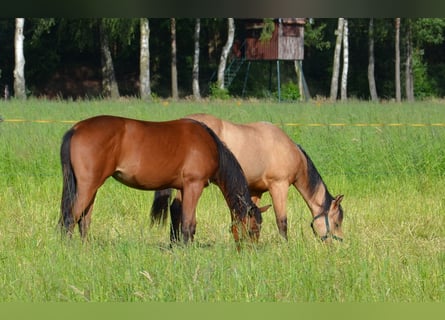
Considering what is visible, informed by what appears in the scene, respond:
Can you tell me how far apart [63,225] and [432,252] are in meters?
3.02

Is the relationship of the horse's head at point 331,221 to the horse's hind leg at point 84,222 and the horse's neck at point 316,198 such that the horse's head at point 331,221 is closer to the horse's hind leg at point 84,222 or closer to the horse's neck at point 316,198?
the horse's neck at point 316,198

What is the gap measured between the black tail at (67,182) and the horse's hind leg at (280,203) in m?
2.09

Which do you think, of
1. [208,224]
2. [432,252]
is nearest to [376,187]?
[208,224]

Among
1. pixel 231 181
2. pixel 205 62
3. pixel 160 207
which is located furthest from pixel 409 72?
pixel 231 181

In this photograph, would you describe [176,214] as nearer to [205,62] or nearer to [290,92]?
[290,92]

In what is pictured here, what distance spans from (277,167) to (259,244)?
149cm

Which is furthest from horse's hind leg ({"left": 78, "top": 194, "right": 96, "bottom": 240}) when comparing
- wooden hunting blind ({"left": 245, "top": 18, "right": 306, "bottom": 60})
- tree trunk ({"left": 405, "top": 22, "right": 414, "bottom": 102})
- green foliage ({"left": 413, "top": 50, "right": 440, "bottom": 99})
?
green foliage ({"left": 413, "top": 50, "right": 440, "bottom": 99})

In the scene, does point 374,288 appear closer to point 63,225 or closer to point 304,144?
point 63,225

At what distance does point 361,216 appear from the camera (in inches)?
338

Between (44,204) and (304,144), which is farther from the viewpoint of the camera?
(304,144)

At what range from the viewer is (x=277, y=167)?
807 cm

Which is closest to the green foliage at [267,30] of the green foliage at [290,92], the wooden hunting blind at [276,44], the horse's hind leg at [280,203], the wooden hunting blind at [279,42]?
the wooden hunting blind at [276,44]

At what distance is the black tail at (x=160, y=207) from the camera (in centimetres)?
739

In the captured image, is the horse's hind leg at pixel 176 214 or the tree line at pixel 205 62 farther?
the tree line at pixel 205 62
